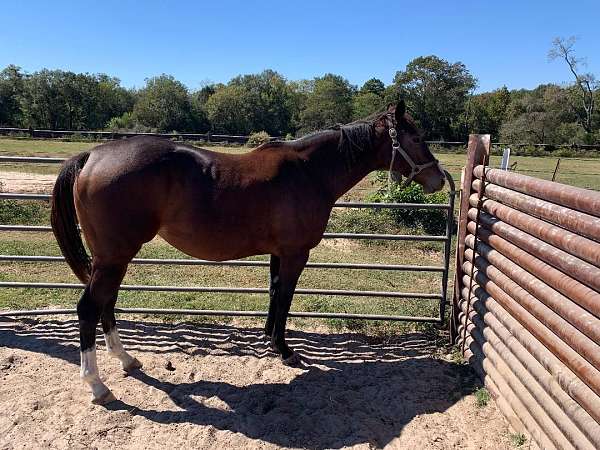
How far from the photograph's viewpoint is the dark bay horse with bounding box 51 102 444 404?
11.0ft

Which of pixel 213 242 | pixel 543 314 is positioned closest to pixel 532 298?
pixel 543 314

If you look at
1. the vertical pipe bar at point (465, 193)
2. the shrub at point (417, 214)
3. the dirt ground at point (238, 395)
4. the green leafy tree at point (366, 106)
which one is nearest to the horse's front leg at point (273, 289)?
the dirt ground at point (238, 395)

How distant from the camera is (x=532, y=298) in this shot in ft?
9.93

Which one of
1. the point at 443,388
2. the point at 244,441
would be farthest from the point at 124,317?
the point at 443,388

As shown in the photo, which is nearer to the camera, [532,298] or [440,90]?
[532,298]

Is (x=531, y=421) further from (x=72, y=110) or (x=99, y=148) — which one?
(x=72, y=110)

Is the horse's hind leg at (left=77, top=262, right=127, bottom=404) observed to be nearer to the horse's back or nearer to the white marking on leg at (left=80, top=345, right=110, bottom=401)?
the white marking on leg at (left=80, top=345, right=110, bottom=401)

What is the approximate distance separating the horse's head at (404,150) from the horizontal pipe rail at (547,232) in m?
0.49

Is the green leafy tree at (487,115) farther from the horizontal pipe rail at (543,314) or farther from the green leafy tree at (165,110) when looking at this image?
the horizontal pipe rail at (543,314)

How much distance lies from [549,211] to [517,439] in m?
1.53

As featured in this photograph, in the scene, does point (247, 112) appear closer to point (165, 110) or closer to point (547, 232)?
point (165, 110)

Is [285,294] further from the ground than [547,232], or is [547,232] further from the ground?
[547,232]

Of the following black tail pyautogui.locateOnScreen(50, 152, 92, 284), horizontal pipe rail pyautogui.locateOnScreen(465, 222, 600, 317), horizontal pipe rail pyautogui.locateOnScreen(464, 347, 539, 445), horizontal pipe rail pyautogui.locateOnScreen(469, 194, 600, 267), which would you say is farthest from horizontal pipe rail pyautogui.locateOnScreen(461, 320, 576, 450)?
black tail pyautogui.locateOnScreen(50, 152, 92, 284)

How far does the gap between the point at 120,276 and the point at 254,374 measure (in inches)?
55.3
